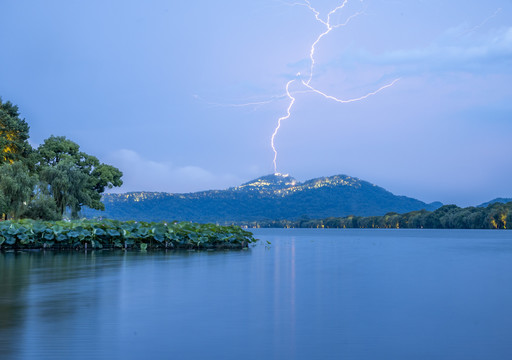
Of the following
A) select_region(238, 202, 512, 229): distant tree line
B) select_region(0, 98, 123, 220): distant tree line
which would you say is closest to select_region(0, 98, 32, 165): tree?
select_region(0, 98, 123, 220): distant tree line

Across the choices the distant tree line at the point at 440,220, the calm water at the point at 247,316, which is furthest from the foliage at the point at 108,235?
the distant tree line at the point at 440,220

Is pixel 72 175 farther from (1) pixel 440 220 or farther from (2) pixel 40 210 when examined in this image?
(1) pixel 440 220

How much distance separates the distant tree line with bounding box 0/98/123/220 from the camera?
30.0m

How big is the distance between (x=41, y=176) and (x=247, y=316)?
31.5 metres

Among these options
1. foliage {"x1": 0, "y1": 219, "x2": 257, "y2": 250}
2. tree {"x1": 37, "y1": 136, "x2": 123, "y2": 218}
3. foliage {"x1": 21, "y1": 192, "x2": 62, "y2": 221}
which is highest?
tree {"x1": 37, "y1": 136, "x2": 123, "y2": 218}

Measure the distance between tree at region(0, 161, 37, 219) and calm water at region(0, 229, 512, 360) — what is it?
→ 699 inches

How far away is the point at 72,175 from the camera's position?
36.2 meters

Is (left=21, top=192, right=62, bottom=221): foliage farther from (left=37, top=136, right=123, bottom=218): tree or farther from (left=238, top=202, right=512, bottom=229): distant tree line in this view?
A: (left=238, top=202, right=512, bottom=229): distant tree line

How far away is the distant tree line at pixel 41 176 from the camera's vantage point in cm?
3000

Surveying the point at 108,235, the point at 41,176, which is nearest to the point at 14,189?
the point at 41,176

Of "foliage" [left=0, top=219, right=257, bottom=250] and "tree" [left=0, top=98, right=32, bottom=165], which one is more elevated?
"tree" [left=0, top=98, right=32, bottom=165]

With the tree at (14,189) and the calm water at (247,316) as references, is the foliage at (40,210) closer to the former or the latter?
the tree at (14,189)

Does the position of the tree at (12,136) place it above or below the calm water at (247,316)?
above

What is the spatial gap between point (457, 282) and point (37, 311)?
9.52 meters
